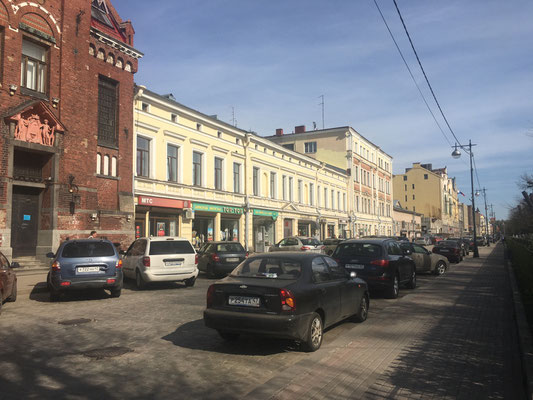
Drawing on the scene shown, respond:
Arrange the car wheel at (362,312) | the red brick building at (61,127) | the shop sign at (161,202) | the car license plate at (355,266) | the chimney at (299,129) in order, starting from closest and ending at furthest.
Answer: the car wheel at (362,312) < the car license plate at (355,266) < the red brick building at (61,127) < the shop sign at (161,202) < the chimney at (299,129)

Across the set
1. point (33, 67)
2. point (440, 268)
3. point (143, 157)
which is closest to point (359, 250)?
point (440, 268)

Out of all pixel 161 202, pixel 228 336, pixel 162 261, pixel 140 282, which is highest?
pixel 161 202

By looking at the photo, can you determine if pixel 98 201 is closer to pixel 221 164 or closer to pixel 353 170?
pixel 221 164

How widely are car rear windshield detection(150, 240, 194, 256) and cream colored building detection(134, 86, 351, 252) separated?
8.99 meters

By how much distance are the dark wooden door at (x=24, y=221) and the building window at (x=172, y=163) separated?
25.4 feet

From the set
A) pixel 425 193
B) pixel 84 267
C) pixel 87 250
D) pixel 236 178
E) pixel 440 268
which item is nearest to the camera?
pixel 84 267

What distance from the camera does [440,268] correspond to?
19.3 m

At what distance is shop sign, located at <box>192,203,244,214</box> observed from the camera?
2610 cm

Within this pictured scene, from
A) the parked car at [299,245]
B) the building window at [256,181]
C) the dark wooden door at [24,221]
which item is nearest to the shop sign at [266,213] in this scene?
the building window at [256,181]

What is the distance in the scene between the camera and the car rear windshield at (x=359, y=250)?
11.9 metres

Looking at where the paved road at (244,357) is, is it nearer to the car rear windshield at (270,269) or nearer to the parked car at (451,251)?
the car rear windshield at (270,269)

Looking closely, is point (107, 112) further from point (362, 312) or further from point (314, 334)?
point (314, 334)

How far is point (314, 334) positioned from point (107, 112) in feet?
59.0

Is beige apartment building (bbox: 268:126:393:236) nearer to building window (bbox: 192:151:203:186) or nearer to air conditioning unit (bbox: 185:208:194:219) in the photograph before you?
building window (bbox: 192:151:203:186)
